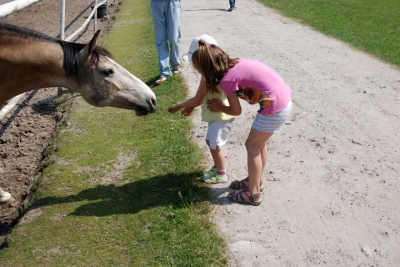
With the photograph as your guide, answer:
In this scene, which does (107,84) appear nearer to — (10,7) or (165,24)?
(10,7)

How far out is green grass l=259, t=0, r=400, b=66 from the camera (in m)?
8.85

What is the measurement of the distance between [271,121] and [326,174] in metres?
Answer: 1.09

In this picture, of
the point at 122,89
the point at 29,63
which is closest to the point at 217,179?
the point at 122,89

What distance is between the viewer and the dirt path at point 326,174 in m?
3.08

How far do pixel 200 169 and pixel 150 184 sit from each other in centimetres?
53

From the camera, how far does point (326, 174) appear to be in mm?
4027

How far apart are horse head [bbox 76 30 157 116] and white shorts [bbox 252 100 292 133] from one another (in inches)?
36.3

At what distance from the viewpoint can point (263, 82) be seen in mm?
3232

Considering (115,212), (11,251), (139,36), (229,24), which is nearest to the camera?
(11,251)

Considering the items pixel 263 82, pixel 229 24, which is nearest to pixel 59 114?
pixel 263 82

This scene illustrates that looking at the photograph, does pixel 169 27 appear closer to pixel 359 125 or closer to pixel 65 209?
pixel 359 125

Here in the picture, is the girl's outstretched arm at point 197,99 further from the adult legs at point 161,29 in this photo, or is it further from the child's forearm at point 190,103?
the adult legs at point 161,29

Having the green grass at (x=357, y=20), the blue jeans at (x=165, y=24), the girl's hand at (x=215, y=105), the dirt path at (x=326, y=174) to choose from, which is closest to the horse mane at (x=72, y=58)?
the girl's hand at (x=215, y=105)

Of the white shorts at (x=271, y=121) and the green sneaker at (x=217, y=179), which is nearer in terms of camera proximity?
the white shorts at (x=271, y=121)
